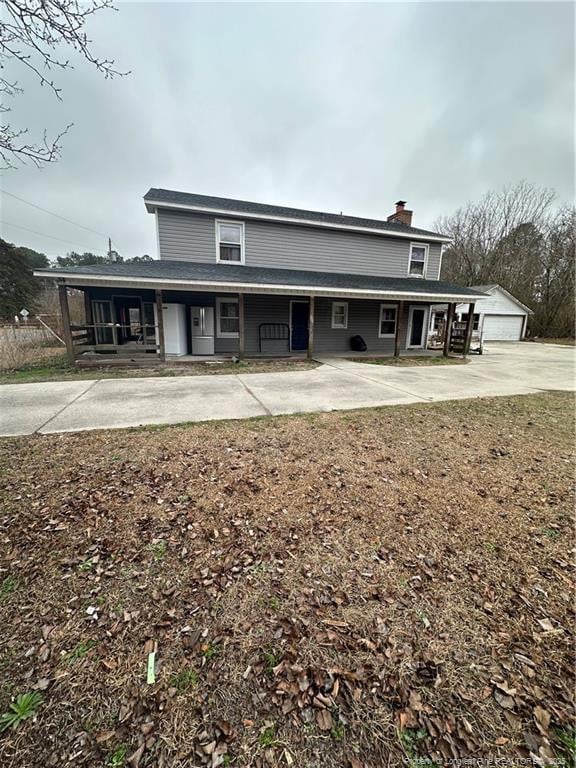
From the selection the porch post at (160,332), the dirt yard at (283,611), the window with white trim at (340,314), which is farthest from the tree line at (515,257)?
the dirt yard at (283,611)

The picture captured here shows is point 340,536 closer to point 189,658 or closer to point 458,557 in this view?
point 458,557

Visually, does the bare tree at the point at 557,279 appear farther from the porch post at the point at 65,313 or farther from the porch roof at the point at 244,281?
the porch post at the point at 65,313

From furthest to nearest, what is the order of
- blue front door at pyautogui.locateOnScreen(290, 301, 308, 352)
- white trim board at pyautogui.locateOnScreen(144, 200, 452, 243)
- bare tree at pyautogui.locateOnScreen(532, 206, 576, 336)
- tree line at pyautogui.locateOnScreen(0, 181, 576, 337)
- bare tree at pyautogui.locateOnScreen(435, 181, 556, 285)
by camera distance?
bare tree at pyautogui.locateOnScreen(435, 181, 556, 285), bare tree at pyautogui.locateOnScreen(532, 206, 576, 336), tree line at pyautogui.locateOnScreen(0, 181, 576, 337), blue front door at pyautogui.locateOnScreen(290, 301, 308, 352), white trim board at pyautogui.locateOnScreen(144, 200, 452, 243)

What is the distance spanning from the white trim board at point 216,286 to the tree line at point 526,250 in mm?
21661

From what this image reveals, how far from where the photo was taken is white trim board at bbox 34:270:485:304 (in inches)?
344

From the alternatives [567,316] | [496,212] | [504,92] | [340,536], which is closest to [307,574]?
[340,536]

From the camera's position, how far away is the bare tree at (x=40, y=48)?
2732 millimetres

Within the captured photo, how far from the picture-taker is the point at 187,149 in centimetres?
1357

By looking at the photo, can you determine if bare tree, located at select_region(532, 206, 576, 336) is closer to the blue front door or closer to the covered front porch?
the covered front porch

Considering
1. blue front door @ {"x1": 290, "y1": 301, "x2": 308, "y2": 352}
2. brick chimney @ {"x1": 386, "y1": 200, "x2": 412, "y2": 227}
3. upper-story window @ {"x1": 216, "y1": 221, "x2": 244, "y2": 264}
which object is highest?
brick chimney @ {"x1": 386, "y1": 200, "x2": 412, "y2": 227}

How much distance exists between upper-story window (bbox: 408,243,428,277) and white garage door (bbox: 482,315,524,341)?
38.9 feet

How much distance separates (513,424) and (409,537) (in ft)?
13.3

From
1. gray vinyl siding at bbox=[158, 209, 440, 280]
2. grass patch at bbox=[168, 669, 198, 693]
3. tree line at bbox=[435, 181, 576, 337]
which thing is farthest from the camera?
tree line at bbox=[435, 181, 576, 337]

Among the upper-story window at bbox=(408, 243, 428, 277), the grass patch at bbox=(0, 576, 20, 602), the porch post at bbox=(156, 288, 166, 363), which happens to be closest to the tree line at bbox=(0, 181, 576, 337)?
the upper-story window at bbox=(408, 243, 428, 277)
